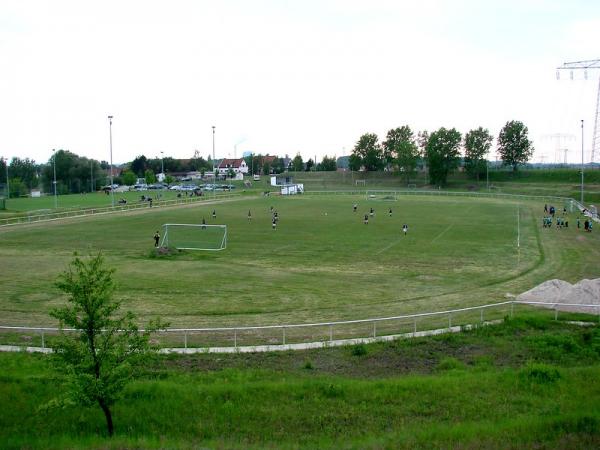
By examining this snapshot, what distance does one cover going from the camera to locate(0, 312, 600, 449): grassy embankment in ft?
38.0

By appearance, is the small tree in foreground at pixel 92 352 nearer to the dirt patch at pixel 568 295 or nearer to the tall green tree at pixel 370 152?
the dirt patch at pixel 568 295

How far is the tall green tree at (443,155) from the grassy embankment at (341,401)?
415 feet

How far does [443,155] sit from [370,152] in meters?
30.5

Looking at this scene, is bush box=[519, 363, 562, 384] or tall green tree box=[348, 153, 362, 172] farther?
tall green tree box=[348, 153, 362, 172]

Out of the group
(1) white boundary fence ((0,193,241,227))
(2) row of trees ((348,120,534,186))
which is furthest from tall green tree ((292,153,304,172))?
(1) white boundary fence ((0,193,241,227))

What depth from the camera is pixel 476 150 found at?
474 feet

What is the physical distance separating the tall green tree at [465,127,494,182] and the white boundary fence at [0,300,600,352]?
126911 millimetres

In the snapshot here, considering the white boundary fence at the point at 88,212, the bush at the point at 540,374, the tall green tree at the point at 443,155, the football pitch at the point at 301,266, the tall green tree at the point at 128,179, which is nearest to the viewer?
the bush at the point at 540,374

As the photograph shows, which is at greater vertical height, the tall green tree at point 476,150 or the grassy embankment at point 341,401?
the tall green tree at point 476,150

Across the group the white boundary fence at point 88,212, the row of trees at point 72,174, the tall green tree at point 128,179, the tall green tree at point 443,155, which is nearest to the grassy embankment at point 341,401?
the white boundary fence at point 88,212

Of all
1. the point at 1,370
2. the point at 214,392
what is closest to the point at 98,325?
the point at 214,392

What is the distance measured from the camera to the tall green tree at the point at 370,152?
169 m

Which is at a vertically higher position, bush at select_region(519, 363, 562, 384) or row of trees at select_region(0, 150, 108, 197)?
row of trees at select_region(0, 150, 108, 197)

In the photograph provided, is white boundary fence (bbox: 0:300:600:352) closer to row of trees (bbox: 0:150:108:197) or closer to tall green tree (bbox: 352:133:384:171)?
row of trees (bbox: 0:150:108:197)
